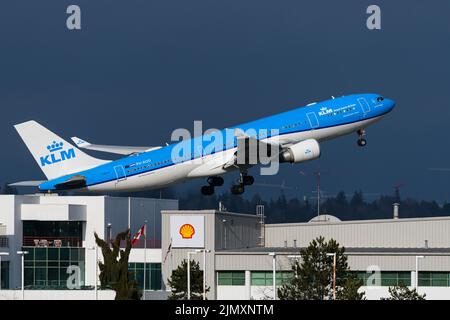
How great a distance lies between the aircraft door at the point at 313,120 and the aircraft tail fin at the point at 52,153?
17073mm

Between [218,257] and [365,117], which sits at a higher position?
[365,117]

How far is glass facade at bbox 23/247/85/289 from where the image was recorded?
158m

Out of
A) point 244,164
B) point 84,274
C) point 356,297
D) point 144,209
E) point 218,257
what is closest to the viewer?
point 356,297

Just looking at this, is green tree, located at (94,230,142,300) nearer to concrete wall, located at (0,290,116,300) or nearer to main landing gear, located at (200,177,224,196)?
main landing gear, located at (200,177,224,196)

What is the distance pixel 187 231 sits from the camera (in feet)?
451

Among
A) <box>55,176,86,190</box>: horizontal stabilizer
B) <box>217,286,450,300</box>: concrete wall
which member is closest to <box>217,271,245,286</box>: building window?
<box>217,286,450,300</box>: concrete wall

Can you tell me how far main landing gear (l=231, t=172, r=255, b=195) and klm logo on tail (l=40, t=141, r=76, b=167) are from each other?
542 inches

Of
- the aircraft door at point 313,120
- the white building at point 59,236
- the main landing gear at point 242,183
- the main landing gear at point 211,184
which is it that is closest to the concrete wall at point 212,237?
the white building at point 59,236
